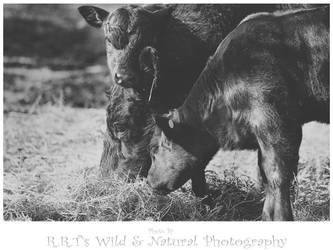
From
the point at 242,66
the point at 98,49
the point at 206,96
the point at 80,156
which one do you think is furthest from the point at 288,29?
the point at 98,49

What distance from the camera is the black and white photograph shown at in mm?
5805

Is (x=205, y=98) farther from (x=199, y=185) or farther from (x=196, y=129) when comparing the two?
(x=199, y=185)

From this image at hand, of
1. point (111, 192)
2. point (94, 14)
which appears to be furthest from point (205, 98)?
point (94, 14)

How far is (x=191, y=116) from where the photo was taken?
242 inches

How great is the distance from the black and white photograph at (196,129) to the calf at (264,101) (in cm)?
1

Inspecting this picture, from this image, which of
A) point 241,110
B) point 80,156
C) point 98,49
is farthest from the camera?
Answer: point 98,49

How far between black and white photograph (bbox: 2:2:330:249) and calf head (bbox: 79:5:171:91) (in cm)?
1

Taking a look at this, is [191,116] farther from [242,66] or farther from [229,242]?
[229,242]

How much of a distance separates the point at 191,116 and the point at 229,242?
1215 mm

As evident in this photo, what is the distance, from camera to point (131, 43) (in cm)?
661

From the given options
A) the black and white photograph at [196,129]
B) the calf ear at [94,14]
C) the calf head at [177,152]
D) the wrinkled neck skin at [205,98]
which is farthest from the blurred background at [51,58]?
the wrinkled neck skin at [205,98]

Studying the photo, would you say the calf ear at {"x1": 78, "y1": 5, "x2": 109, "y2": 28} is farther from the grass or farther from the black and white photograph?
the grass

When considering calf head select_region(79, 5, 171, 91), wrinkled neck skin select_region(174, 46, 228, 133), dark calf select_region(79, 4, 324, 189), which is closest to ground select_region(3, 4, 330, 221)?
dark calf select_region(79, 4, 324, 189)

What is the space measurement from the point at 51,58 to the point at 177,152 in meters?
7.26
